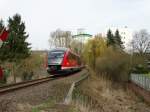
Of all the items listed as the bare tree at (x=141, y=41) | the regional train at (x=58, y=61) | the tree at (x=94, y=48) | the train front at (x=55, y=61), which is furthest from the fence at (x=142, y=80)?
the bare tree at (x=141, y=41)

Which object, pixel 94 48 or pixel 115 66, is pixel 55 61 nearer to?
pixel 115 66

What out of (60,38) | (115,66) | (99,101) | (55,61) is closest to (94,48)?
(115,66)

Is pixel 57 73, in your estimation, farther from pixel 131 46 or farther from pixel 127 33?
pixel 127 33

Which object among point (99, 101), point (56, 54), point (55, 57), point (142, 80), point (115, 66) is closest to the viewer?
point (99, 101)

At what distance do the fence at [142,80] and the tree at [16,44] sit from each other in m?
17.1

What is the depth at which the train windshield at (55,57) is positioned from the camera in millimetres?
33031

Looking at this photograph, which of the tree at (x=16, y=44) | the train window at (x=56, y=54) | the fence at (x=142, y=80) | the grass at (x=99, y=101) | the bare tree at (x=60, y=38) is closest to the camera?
the grass at (x=99, y=101)

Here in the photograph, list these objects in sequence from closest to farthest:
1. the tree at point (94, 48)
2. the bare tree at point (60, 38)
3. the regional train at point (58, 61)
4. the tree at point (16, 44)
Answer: the regional train at point (58, 61) → the tree at point (16, 44) → the tree at point (94, 48) → the bare tree at point (60, 38)

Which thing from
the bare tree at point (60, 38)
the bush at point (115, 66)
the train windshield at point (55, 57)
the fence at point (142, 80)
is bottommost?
the fence at point (142, 80)

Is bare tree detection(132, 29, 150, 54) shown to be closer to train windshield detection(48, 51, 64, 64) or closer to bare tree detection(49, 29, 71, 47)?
bare tree detection(49, 29, 71, 47)

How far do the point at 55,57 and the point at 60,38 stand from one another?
291 ft

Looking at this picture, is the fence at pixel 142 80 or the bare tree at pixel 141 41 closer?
the fence at pixel 142 80

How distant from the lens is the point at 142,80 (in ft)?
150

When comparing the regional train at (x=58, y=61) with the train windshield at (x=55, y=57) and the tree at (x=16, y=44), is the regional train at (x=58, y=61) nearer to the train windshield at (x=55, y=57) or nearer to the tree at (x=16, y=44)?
the train windshield at (x=55, y=57)
